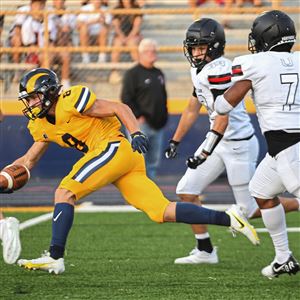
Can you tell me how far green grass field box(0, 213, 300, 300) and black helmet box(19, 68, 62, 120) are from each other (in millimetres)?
1100

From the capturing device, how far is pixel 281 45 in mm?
5539

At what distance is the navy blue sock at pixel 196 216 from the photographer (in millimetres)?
5930

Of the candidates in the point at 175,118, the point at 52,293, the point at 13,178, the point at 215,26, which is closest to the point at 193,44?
the point at 215,26

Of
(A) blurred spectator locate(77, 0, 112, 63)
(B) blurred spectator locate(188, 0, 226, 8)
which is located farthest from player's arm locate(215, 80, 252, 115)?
(B) blurred spectator locate(188, 0, 226, 8)

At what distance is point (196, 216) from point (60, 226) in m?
0.89

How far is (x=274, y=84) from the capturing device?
5.41 metres

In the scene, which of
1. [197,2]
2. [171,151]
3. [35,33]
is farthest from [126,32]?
[171,151]

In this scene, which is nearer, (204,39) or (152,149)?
(204,39)

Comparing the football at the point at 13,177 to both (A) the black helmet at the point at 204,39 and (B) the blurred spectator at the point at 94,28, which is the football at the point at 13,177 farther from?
(B) the blurred spectator at the point at 94,28

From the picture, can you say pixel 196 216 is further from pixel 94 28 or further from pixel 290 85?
pixel 94 28

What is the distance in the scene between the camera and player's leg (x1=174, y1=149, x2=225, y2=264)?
22.2 ft

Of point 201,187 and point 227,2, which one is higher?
point 201,187

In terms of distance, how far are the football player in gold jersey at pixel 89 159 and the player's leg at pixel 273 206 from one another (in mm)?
244

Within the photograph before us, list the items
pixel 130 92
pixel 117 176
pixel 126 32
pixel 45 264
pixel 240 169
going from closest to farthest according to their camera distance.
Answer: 1. pixel 45 264
2. pixel 117 176
3. pixel 240 169
4. pixel 130 92
5. pixel 126 32
